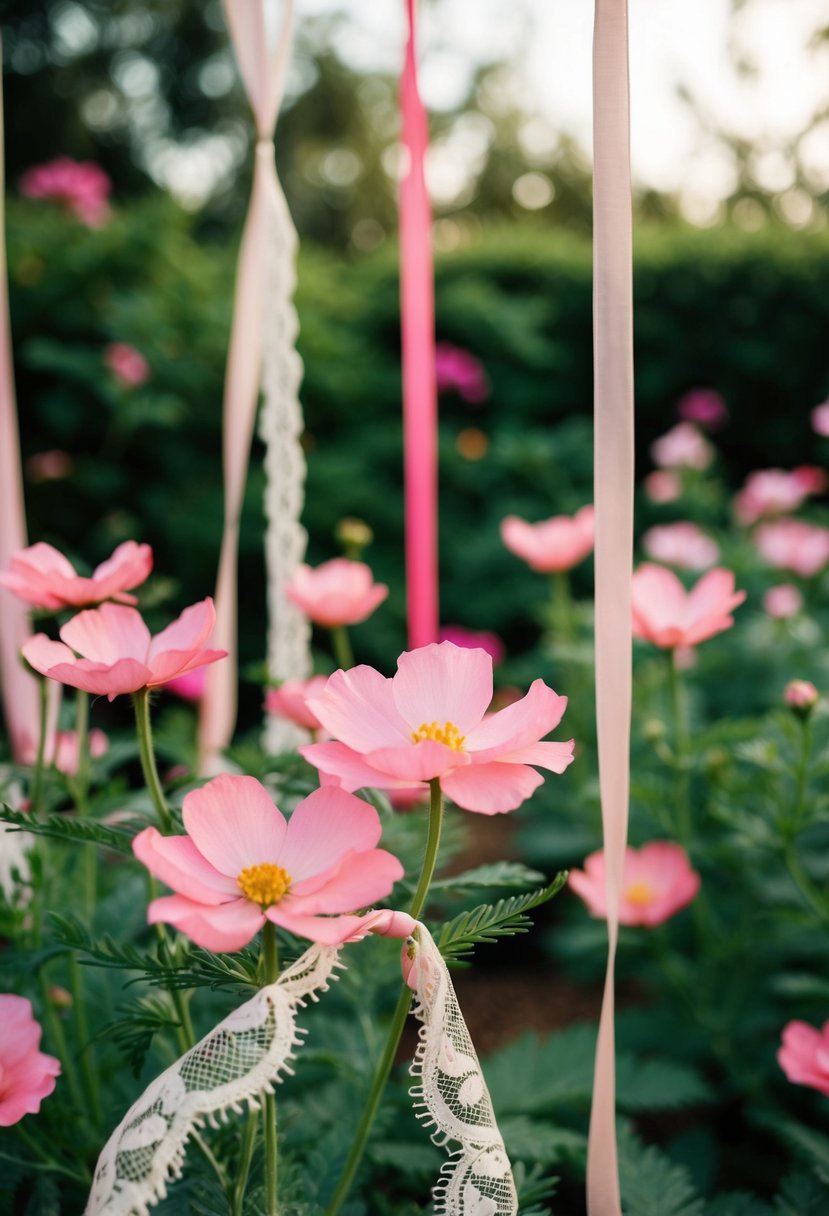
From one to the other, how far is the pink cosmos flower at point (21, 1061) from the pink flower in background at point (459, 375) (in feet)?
9.44

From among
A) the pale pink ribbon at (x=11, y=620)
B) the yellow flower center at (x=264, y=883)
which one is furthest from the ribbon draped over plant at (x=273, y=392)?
the yellow flower center at (x=264, y=883)

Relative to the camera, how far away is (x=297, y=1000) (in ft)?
1.57

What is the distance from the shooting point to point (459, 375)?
10.7 ft

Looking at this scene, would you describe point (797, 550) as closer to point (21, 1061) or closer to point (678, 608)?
point (678, 608)

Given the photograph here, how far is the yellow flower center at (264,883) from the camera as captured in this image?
475mm

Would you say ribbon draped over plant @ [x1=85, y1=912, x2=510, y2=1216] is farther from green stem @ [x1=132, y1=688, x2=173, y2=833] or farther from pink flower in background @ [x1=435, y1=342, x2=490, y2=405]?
pink flower in background @ [x1=435, y1=342, x2=490, y2=405]

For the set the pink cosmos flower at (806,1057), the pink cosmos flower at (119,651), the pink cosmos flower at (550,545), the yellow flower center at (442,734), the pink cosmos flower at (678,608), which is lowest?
the pink cosmos flower at (806,1057)

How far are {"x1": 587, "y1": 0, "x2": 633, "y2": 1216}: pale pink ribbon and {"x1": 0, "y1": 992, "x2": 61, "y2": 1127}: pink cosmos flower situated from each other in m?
0.32

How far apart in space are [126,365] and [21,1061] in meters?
2.07

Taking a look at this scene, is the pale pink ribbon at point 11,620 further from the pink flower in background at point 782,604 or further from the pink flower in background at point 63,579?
the pink flower in background at point 782,604

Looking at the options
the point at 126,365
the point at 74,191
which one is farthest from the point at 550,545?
the point at 74,191

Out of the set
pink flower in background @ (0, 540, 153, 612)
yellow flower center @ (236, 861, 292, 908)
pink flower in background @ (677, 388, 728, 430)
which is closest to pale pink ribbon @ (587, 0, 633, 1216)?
yellow flower center @ (236, 861, 292, 908)

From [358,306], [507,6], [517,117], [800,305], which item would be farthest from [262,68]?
[517,117]

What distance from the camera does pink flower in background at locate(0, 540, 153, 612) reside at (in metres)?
0.67
